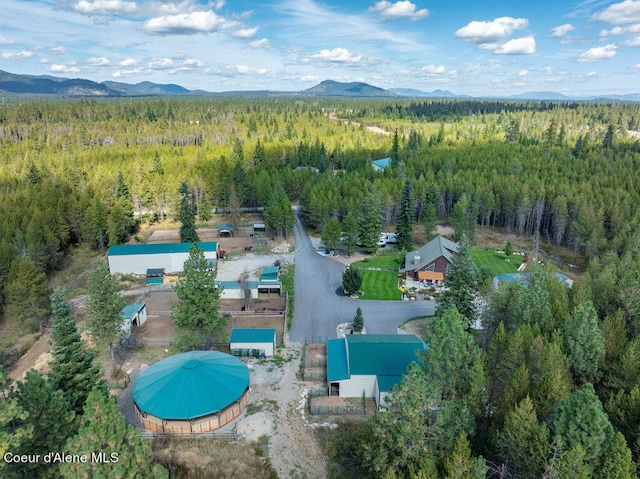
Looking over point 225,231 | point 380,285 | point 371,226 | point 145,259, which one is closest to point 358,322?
point 380,285

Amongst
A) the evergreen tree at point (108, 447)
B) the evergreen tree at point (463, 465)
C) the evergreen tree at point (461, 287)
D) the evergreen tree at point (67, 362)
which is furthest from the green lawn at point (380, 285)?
the evergreen tree at point (108, 447)

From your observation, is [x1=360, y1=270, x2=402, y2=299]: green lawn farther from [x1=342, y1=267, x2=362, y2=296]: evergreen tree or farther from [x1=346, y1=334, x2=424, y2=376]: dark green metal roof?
[x1=346, y1=334, x2=424, y2=376]: dark green metal roof

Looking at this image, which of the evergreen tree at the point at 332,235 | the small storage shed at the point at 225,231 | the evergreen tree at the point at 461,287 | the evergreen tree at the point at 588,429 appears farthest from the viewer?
the small storage shed at the point at 225,231

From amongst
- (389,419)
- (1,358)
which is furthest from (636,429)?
(1,358)

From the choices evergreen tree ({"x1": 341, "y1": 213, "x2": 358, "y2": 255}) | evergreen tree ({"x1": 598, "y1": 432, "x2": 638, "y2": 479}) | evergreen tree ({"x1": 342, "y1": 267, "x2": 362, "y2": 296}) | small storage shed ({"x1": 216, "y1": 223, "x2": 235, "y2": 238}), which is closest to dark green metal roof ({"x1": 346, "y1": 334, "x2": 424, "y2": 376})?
evergreen tree ({"x1": 342, "y1": 267, "x2": 362, "y2": 296})

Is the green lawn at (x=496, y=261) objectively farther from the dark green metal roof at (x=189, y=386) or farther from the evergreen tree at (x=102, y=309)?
the evergreen tree at (x=102, y=309)

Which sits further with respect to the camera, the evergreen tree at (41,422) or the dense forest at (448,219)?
the dense forest at (448,219)
